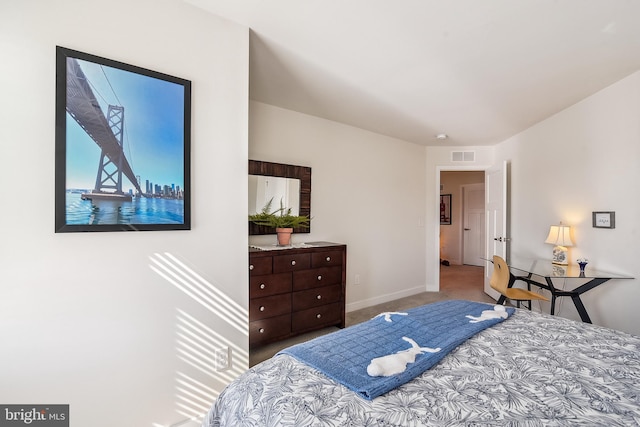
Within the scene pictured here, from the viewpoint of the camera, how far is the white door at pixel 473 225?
24.4ft

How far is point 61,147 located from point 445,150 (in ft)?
15.9

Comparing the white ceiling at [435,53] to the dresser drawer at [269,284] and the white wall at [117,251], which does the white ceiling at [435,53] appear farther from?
the dresser drawer at [269,284]

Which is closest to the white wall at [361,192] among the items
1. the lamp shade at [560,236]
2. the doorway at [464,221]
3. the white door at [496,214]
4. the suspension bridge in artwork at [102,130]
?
the white door at [496,214]

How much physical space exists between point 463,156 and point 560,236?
2.14m

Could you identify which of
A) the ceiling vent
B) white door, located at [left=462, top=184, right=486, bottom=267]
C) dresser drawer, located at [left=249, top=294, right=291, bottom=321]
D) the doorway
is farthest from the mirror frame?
white door, located at [left=462, top=184, right=486, bottom=267]

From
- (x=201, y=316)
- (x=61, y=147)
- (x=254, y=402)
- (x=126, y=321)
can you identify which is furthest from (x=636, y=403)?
(x=61, y=147)

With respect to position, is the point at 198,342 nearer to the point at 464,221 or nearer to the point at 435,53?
the point at 435,53

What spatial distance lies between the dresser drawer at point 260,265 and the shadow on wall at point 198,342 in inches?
27.2

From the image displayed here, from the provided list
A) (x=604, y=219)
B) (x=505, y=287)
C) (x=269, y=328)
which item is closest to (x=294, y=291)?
(x=269, y=328)

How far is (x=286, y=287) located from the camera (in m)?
2.88

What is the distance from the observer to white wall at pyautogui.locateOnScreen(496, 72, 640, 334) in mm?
2570

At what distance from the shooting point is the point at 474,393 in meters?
1.01

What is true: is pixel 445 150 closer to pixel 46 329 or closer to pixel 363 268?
pixel 363 268

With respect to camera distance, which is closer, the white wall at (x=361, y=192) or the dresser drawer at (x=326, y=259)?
the dresser drawer at (x=326, y=259)
